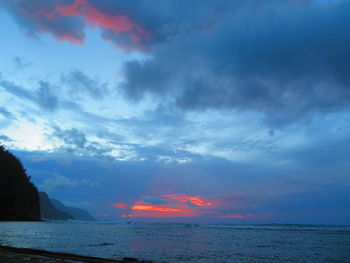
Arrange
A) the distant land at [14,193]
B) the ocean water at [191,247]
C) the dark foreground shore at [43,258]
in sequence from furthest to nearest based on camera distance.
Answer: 1. the distant land at [14,193]
2. the ocean water at [191,247]
3. the dark foreground shore at [43,258]

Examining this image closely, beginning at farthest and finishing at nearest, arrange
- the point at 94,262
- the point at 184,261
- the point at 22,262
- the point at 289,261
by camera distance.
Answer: the point at 289,261 → the point at 184,261 → the point at 94,262 → the point at 22,262

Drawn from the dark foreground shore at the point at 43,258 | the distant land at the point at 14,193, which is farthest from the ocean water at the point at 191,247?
the distant land at the point at 14,193

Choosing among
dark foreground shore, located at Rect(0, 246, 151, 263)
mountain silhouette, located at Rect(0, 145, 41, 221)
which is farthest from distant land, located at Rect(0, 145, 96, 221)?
dark foreground shore, located at Rect(0, 246, 151, 263)

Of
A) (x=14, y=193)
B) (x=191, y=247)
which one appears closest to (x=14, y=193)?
(x=14, y=193)

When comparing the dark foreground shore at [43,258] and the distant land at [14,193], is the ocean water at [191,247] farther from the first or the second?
the distant land at [14,193]

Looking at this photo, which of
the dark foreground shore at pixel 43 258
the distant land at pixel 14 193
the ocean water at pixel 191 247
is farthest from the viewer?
the distant land at pixel 14 193

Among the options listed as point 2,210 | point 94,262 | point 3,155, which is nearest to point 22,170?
point 3,155

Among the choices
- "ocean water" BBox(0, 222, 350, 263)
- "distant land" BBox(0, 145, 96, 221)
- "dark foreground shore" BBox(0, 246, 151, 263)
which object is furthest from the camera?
"distant land" BBox(0, 145, 96, 221)

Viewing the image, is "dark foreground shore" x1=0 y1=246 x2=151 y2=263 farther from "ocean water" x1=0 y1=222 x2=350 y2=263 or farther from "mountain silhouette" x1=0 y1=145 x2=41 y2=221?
"mountain silhouette" x1=0 y1=145 x2=41 y2=221

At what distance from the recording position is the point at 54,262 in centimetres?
2314

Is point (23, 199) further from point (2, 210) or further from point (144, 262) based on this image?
point (144, 262)

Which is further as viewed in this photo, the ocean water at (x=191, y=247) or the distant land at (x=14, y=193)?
the distant land at (x=14, y=193)

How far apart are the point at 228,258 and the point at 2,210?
511 ft

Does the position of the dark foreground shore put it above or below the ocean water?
above
